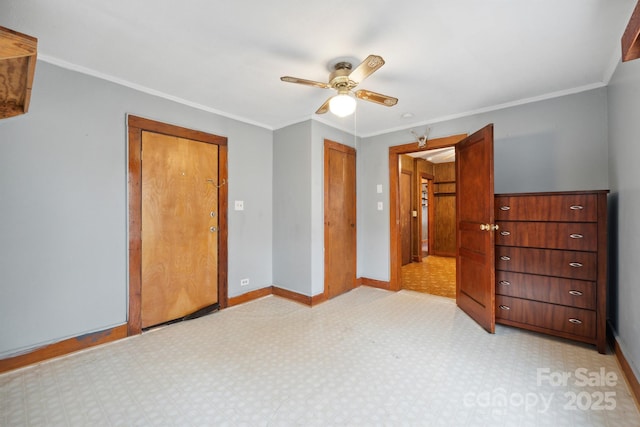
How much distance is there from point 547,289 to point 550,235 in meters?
0.48

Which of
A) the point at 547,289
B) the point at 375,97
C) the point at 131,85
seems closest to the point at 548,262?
the point at 547,289

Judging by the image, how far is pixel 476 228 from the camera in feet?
9.30

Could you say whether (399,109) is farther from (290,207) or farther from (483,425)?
(483,425)

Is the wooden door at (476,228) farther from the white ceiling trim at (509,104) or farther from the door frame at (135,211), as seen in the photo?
the door frame at (135,211)

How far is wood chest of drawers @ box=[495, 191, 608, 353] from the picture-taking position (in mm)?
2234

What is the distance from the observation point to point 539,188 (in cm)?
286

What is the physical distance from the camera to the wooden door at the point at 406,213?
579cm

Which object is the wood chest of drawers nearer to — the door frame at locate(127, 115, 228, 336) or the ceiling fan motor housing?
the ceiling fan motor housing

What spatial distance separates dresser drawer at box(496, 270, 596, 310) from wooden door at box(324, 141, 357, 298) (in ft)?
6.07

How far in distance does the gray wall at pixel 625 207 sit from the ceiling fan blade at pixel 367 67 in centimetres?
169

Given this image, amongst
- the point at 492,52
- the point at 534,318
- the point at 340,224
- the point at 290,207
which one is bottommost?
the point at 534,318

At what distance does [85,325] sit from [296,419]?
199 centimetres

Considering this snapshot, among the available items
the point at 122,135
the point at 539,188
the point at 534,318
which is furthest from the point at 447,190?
the point at 122,135

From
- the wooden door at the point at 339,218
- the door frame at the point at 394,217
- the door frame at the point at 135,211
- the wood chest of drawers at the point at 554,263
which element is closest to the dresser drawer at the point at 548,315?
the wood chest of drawers at the point at 554,263
